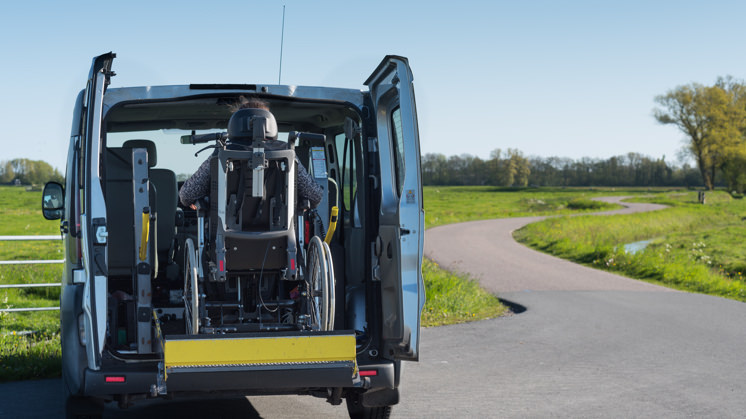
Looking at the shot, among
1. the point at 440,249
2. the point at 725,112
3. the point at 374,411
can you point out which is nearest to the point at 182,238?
the point at 374,411

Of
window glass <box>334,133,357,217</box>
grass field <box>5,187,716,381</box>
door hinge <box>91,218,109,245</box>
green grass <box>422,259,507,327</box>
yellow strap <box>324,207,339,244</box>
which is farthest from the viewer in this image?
green grass <box>422,259,507,327</box>

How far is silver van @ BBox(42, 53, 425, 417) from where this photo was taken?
15.1ft

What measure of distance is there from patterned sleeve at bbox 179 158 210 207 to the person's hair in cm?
43

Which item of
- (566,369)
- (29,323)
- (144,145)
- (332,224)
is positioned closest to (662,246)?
(566,369)

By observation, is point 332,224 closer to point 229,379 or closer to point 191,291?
point 191,291

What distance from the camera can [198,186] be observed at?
17.0ft

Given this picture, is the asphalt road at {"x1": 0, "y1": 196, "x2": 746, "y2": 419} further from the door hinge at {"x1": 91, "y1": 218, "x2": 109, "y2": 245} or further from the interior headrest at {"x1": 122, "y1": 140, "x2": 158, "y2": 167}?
the door hinge at {"x1": 91, "y1": 218, "x2": 109, "y2": 245}

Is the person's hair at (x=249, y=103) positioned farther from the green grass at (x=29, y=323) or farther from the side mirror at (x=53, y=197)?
the green grass at (x=29, y=323)

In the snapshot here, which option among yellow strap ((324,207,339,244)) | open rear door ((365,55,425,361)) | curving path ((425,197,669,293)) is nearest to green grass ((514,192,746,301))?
curving path ((425,197,669,293))

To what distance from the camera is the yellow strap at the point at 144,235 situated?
17.3 ft

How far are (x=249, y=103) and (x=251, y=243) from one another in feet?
2.95

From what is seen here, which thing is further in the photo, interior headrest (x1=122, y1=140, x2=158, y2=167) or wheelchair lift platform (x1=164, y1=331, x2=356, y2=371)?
interior headrest (x1=122, y1=140, x2=158, y2=167)

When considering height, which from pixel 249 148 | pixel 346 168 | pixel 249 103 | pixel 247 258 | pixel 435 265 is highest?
pixel 249 103

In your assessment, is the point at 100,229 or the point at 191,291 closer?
the point at 100,229
